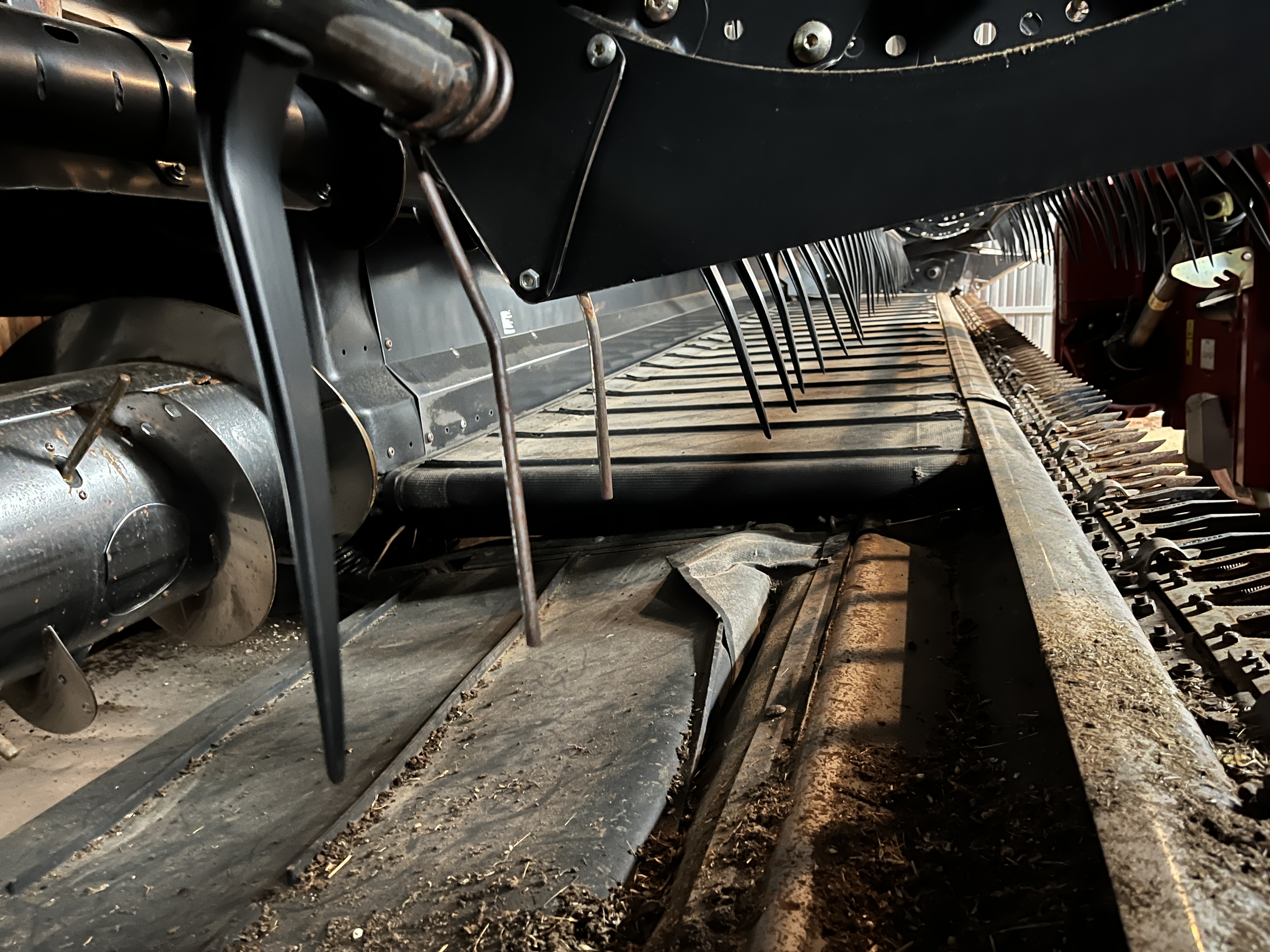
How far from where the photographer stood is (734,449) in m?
1.91

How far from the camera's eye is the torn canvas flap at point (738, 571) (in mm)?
1335

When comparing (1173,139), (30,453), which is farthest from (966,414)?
(30,453)

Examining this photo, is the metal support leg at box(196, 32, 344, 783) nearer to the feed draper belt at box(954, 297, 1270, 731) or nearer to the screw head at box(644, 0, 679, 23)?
the screw head at box(644, 0, 679, 23)

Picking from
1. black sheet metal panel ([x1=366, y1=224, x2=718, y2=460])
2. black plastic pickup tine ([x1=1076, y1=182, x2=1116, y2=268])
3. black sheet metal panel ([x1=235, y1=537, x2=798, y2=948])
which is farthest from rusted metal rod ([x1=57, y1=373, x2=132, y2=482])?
black plastic pickup tine ([x1=1076, y1=182, x2=1116, y2=268])


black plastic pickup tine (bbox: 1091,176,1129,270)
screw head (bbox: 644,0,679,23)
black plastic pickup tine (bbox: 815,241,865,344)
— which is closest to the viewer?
screw head (bbox: 644,0,679,23)

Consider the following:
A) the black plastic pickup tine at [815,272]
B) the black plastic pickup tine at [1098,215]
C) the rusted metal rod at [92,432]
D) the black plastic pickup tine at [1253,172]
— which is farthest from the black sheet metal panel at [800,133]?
the black plastic pickup tine at [1098,215]

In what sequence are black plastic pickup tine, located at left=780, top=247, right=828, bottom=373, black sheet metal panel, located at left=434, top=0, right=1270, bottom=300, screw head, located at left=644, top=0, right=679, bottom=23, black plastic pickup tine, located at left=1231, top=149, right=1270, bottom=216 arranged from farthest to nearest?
1. black plastic pickup tine, located at left=780, top=247, right=828, bottom=373
2. black plastic pickup tine, located at left=1231, top=149, right=1270, bottom=216
3. screw head, located at left=644, top=0, right=679, bottom=23
4. black sheet metal panel, located at left=434, top=0, right=1270, bottom=300

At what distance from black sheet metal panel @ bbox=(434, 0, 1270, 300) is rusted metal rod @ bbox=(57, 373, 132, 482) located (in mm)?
684

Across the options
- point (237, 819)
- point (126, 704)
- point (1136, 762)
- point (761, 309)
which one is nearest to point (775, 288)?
point (761, 309)

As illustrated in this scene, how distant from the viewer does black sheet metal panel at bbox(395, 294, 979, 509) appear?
171cm

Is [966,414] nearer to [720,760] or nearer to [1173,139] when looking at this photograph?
[720,760]

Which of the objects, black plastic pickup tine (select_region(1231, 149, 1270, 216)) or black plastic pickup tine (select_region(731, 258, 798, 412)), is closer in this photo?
black plastic pickup tine (select_region(1231, 149, 1270, 216))

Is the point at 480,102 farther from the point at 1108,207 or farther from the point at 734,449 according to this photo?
the point at 1108,207

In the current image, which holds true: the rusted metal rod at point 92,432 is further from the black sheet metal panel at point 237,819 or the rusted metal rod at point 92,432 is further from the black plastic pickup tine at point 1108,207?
the black plastic pickup tine at point 1108,207
